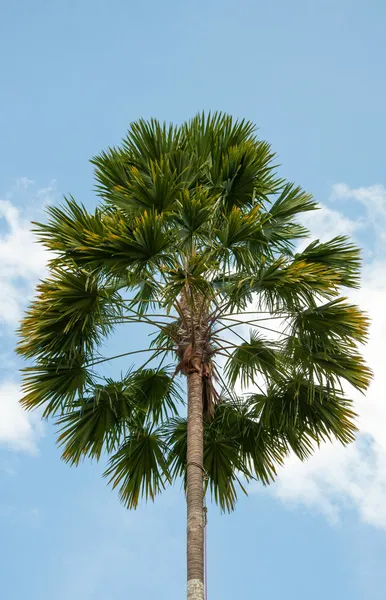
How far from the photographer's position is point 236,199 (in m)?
11.3

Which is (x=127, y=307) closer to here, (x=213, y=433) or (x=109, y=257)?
(x=109, y=257)

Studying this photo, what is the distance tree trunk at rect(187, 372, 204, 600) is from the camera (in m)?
8.98

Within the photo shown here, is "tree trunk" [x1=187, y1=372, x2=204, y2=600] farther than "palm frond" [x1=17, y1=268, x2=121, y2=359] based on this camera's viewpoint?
No

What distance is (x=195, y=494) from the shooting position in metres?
9.59

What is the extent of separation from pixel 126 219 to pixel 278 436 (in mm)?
3317

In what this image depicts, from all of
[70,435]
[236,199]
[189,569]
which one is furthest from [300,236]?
[189,569]

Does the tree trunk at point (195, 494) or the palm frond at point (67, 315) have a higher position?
the palm frond at point (67, 315)

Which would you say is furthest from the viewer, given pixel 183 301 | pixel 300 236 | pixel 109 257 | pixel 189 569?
pixel 300 236

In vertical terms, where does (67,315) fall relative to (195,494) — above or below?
above

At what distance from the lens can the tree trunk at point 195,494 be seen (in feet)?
29.5

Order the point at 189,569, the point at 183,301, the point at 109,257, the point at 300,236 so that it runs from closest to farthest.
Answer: the point at 189,569 < the point at 109,257 < the point at 183,301 < the point at 300,236

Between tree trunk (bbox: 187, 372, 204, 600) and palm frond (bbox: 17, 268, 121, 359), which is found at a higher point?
palm frond (bbox: 17, 268, 121, 359)

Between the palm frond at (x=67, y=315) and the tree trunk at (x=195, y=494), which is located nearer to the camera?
the tree trunk at (x=195, y=494)

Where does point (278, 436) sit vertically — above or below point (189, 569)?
above
